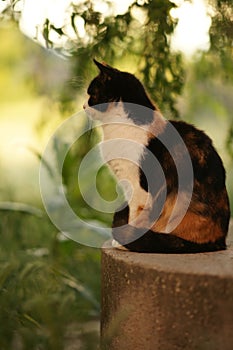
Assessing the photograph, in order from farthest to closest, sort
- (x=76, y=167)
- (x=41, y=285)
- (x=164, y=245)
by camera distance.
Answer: (x=76, y=167)
(x=41, y=285)
(x=164, y=245)

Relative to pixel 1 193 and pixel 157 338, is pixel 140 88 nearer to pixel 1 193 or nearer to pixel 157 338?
pixel 157 338

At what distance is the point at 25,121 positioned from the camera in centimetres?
419

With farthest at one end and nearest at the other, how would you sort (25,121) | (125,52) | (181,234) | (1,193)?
(25,121), (1,193), (125,52), (181,234)

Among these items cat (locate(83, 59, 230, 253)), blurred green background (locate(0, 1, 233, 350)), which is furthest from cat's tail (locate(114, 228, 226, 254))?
blurred green background (locate(0, 1, 233, 350))

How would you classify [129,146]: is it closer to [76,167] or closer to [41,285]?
[41,285]

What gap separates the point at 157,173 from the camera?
1357 mm

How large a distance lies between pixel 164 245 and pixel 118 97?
1.07ft

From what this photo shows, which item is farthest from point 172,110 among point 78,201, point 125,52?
point 78,201

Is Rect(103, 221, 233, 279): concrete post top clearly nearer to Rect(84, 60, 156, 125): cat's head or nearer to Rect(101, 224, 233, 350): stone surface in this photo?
Rect(101, 224, 233, 350): stone surface

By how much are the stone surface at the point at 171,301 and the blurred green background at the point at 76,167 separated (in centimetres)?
10

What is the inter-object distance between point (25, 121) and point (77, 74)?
217cm

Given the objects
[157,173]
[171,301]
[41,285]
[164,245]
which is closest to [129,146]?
[157,173]

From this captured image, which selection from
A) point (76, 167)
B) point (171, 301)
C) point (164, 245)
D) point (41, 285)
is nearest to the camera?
point (171, 301)

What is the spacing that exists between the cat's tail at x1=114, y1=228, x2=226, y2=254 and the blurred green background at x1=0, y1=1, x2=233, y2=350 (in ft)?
0.69
